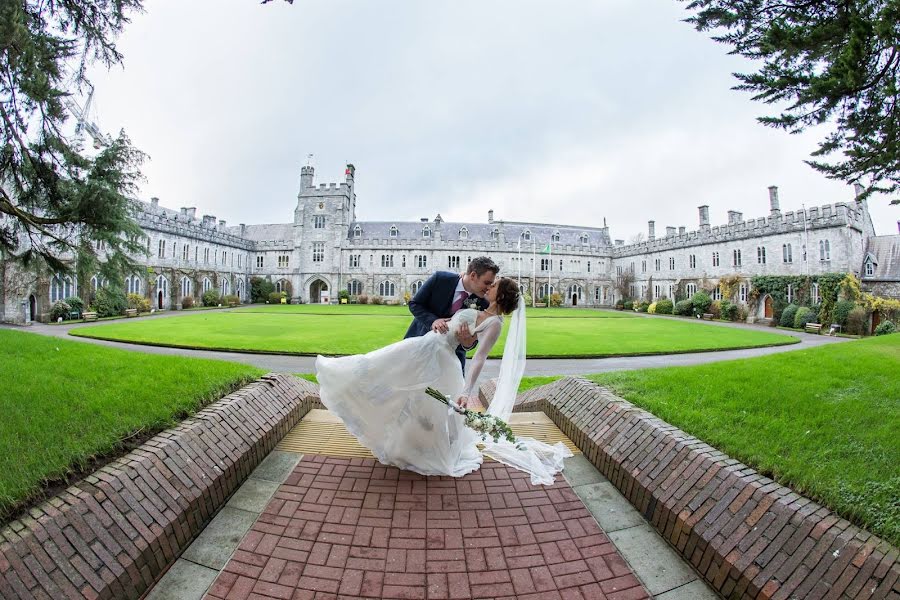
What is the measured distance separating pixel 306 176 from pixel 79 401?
4958 centimetres

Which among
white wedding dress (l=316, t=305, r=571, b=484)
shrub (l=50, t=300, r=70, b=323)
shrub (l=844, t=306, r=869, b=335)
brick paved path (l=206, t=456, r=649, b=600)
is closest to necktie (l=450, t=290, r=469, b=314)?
white wedding dress (l=316, t=305, r=571, b=484)

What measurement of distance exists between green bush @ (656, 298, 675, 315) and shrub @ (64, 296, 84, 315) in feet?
137

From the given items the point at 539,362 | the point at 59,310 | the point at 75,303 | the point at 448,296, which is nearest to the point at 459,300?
the point at 448,296

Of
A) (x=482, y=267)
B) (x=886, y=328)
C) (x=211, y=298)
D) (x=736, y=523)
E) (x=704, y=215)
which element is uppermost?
(x=704, y=215)

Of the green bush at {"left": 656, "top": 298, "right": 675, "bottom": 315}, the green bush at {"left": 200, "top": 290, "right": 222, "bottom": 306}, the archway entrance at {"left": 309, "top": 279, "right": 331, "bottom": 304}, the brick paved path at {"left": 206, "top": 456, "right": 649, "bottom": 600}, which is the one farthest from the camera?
the archway entrance at {"left": 309, "top": 279, "right": 331, "bottom": 304}

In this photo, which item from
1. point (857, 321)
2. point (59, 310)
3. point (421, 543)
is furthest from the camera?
point (857, 321)

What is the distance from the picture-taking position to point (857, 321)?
79.9ft

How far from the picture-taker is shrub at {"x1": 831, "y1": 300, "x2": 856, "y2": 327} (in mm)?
25234

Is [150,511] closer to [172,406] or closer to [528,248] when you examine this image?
[172,406]

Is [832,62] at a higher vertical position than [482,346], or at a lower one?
higher

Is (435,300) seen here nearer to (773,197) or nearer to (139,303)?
(139,303)

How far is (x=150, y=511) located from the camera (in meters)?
3.11

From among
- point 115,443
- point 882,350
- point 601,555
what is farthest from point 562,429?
point 882,350

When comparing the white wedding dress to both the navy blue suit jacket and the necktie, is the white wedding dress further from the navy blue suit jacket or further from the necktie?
the navy blue suit jacket
